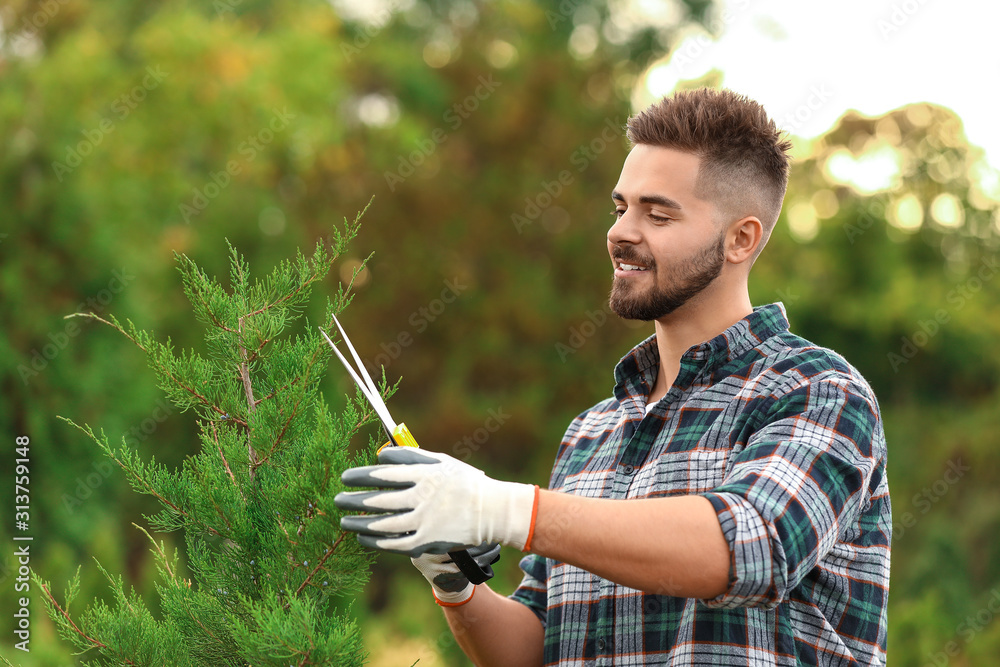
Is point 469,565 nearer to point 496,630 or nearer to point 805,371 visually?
point 496,630

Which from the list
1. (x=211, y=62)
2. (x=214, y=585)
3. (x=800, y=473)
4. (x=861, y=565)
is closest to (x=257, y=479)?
(x=214, y=585)

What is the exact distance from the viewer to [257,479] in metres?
2.14

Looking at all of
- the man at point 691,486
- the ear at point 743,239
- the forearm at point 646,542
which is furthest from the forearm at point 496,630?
the ear at point 743,239

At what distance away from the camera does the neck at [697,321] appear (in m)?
2.53

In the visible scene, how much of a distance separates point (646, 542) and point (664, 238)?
91cm

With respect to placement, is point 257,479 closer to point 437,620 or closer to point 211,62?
point 437,620

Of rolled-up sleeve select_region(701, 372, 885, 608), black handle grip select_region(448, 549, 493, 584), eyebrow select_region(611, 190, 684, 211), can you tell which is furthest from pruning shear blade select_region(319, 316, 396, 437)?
eyebrow select_region(611, 190, 684, 211)

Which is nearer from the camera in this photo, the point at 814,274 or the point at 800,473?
the point at 800,473

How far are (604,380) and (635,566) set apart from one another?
11.4 metres

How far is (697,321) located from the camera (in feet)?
8.36

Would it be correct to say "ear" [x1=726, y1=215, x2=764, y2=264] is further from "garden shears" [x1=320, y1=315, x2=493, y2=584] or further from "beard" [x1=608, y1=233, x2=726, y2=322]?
"garden shears" [x1=320, y1=315, x2=493, y2=584]

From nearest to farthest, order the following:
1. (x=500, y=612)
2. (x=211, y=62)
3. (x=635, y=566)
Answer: (x=635, y=566), (x=500, y=612), (x=211, y=62)

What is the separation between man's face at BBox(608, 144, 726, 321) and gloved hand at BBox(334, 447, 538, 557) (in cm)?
81

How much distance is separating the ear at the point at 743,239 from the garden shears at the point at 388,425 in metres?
1.02
